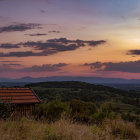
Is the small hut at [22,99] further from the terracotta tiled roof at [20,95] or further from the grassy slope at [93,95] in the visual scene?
the grassy slope at [93,95]

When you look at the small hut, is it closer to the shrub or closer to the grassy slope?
the shrub

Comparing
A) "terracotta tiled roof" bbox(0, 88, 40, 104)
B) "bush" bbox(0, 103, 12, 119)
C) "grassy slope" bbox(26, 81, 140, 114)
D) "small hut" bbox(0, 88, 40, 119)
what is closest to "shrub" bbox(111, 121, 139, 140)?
"bush" bbox(0, 103, 12, 119)

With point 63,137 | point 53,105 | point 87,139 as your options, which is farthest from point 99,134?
point 53,105

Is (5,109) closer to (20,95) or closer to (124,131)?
(124,131)

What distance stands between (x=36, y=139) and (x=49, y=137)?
0.42 metres

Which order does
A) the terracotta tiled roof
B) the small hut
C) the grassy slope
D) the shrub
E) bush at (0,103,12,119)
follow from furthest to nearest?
1. the grassy slope
2. the terracotta tiled roof
3. the small hut
4. bush at (0,103,12,119)
5. the shrub

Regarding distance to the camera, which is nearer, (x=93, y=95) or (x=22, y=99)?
(x=22, y=99)

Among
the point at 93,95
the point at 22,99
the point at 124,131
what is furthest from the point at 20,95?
the point at 93,95

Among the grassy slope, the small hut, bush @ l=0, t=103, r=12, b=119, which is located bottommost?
the grassy slope

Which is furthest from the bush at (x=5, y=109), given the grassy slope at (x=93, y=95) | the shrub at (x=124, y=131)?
the grassy slope at (x=93, y=95)

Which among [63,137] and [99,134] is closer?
[63,137]

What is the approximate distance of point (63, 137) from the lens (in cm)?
524

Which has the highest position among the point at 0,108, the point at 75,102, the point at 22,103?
the point at 0,108

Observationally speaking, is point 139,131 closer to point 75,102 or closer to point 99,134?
point 99,134
